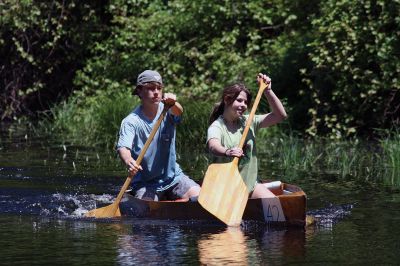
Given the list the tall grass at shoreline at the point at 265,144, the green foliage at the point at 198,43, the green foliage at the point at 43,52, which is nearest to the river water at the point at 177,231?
the tall grass at shoreline at the point at 265,144

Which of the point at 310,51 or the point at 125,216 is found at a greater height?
the point at 310,51

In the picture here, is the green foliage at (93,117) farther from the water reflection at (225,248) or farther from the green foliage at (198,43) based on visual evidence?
the water reflection at (225,248)

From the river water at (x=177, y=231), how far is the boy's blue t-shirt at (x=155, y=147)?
22.4 inches

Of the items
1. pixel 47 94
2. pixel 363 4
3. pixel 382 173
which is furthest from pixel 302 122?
pixel 47 94

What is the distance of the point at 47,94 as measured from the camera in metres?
19.3

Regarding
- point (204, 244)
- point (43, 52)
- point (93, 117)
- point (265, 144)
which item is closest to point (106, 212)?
point (204, 244)

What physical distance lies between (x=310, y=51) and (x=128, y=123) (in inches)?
282

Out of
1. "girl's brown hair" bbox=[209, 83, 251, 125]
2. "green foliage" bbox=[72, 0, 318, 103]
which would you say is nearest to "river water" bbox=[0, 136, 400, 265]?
"girl's brown hair" bbox=[209, 83, 251, 125]

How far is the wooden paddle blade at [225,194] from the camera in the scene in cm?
797

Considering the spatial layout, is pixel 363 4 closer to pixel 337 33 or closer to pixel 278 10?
pixel 337 33

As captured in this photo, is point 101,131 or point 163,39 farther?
point 163,39

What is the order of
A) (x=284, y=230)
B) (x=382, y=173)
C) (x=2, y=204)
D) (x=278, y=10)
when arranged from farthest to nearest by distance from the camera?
(x=278, y=10) → (x=382, y=173) → (x=2, y=204) → (x=284, y=230)

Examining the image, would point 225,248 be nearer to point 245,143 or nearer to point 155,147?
point 245,143

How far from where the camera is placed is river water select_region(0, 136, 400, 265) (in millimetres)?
6605
